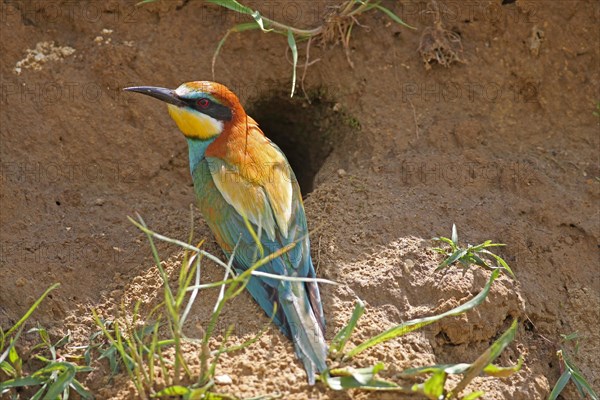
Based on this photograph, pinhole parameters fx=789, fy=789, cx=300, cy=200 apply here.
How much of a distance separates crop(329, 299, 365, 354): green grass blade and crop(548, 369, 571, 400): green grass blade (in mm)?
837

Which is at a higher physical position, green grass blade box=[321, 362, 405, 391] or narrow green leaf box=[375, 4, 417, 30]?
narrow green leaf box=[375, 4, 417, 30]

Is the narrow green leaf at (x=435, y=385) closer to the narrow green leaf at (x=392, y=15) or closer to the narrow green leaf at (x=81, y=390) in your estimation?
the narrow green leaf at (x=81, y=390)

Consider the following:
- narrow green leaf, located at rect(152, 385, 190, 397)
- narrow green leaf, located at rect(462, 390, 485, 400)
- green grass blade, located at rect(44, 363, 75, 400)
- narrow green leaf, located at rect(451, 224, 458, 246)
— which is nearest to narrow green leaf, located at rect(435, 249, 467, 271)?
narrow green leaf, located at rect(451, 224, 458, 246)

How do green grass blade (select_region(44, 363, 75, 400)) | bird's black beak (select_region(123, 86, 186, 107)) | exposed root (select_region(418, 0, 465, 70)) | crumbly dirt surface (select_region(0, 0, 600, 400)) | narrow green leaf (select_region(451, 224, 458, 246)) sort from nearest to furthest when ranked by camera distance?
1. green grass blade (select_region(44, 363, 75, 400))
2. crumbly dirt surface (select_region(0, 0, 600, 400))
3. narrow green leaf (select_region(451, 224, 458, 246))
4. bird's black beak (select_region(123, 86, 186, 107))
5. exposed root (select_region(418, 0, 465, 70))

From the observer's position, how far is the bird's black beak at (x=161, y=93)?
12.4 ft

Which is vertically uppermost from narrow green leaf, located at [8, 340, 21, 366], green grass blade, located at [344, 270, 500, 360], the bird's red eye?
the bird's red eye

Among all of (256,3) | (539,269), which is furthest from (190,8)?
(539,269)

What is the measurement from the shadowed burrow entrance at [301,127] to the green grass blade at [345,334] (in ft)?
5.21

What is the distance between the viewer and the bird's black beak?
379 cm

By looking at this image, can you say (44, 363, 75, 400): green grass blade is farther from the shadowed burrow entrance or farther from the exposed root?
the exposed root

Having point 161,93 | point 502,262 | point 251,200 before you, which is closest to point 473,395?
point 502,262

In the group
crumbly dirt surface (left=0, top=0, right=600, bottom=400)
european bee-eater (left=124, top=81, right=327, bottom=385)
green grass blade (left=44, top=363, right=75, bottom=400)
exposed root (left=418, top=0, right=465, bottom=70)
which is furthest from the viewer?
exposed root (left=418, top=0, right=465, bottom=70)

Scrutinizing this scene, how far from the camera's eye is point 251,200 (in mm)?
3500

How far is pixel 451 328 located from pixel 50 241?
5.92 feet
